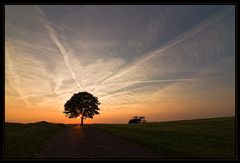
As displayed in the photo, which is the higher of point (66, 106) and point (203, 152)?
point (66, 106)

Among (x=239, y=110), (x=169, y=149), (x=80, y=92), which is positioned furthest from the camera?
(x=80, y=92)

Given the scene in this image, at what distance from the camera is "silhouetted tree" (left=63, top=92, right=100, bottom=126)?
313 ft

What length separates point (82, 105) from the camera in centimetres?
9531

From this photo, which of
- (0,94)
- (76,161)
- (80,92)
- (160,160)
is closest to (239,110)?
(160,160)

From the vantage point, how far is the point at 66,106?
9756 centimetres

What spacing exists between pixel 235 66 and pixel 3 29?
36.7ft

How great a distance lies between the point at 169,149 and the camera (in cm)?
1939

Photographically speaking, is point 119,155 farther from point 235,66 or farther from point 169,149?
point 235,66

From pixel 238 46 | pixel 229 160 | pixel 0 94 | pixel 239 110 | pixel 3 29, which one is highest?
pixel 3 29

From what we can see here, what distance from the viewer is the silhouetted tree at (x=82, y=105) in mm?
95375

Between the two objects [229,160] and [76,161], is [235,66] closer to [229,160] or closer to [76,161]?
[229,160]

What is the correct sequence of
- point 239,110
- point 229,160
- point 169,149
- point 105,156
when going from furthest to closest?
point 169,149 → point 105,156 → point 229,160 → point 239,110

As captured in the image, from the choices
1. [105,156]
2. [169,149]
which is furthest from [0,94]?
[169,149]

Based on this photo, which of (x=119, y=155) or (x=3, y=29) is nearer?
(x=3, y=29)
